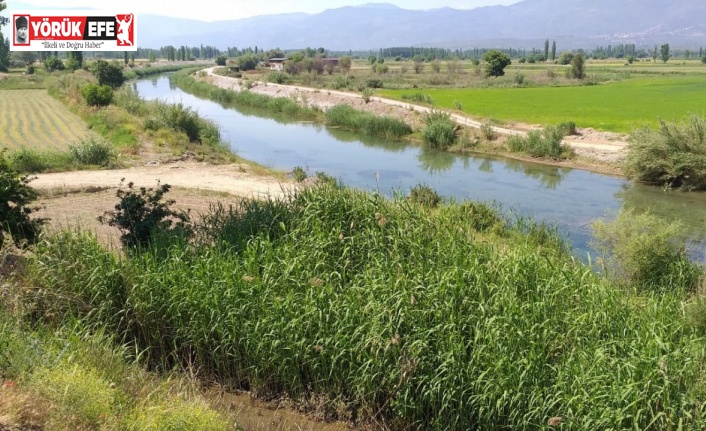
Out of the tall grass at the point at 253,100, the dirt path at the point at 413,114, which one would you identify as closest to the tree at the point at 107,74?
the tall grass at the point at 253,100

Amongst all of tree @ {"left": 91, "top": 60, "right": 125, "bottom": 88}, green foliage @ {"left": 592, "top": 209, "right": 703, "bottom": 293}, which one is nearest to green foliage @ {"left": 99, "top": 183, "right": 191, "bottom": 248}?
green foliage @ {"left": 592, "top": 209, "right": 703, "bottom": 293}

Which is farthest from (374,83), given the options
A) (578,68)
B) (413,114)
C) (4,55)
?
(4,55)

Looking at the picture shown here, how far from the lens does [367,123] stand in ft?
123

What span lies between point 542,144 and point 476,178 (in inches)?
208

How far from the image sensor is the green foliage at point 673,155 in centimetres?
2130

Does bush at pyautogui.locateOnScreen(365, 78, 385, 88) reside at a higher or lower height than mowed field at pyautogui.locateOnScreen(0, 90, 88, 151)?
higher

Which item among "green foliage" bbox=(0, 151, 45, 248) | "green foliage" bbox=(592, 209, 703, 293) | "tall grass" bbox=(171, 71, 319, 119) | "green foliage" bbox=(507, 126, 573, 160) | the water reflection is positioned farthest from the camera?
"tall grass" bbox=(171, 71, 319, 119)

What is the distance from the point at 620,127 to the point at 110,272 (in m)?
28.9

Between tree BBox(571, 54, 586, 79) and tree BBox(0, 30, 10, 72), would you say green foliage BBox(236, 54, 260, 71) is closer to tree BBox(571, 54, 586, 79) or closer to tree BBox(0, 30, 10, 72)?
tree BBox(0, 30, 10, 72)

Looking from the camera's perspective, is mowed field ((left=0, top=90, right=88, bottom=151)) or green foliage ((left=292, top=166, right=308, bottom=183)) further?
mowed field ((left=0, top=90, right=88, bottom=151))

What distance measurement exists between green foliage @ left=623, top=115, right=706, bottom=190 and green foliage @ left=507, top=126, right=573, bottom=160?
5035 millimetres

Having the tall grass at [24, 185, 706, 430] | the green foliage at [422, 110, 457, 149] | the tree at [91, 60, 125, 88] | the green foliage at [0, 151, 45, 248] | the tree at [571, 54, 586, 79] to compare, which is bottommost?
the tall grass at [24, 185, 706, 430]

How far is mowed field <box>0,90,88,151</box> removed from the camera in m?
26.4

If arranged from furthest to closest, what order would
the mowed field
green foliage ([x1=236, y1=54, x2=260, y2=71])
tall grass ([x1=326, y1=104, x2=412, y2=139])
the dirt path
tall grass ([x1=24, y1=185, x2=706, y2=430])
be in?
green foliage ([x1=236, y1=54, x2=260, y2=71])
tall grass ([x1=326, y1=104, x2=412, y2=139])
the dirt path
the mowed field
tall grass ([x1=24, y1=185, x2=706, y2=430])
